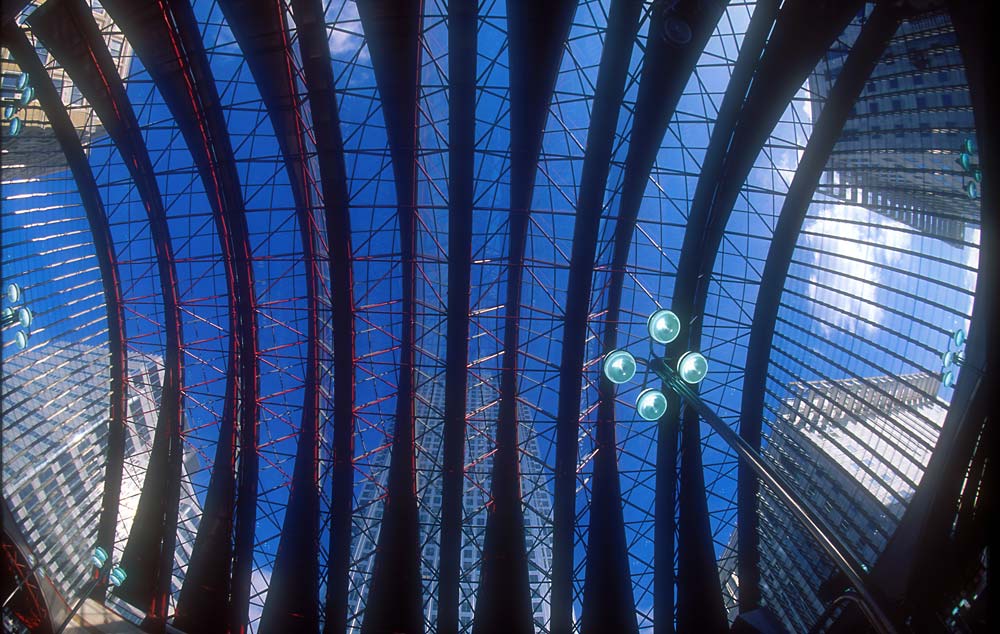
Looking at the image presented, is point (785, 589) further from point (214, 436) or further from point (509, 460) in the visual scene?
point (214, 436)

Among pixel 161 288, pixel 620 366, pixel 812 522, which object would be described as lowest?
pixel 812 522

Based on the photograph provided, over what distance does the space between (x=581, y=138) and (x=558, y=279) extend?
→ 5.46 m

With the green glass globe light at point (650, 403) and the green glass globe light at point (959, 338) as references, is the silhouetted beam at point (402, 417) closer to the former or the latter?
the green glass globe light at point (650, 403)

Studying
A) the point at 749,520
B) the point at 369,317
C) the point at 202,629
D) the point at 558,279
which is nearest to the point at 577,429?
the point at 558,279

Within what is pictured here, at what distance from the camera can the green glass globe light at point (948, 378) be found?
51.2 feet

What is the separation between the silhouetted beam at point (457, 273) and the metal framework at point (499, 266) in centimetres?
8

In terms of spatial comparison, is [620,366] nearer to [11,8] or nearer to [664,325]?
[664,325]

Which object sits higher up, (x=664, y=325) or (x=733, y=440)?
(x=664, y=325)

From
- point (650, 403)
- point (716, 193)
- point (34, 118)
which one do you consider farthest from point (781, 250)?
point (34, 118)

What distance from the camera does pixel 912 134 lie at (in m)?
16.7

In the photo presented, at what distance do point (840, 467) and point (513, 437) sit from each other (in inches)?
471

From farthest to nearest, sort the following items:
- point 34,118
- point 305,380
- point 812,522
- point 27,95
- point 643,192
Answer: point 305,380
point 34,118
point 27,95
point 643,192
point 812,522

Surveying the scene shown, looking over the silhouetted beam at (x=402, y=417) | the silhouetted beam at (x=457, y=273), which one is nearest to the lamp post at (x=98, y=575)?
the silhouetted beam at (x=402, y=417)

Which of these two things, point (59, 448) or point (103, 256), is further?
point (59, 448)
